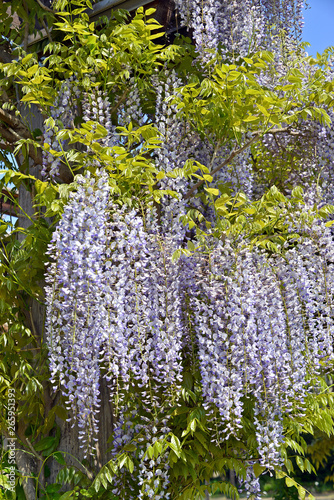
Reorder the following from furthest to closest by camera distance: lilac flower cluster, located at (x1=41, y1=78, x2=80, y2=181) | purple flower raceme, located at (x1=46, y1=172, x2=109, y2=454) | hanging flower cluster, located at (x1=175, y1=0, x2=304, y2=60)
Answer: hanging flower cluster, located at (x1=175, y1=0, x2=304, y2=60), lilac flower cluster, located at (x1=41, y1=78, x2=80, y2=181), purple flower raceme, located at (x1=46, y1=172, x2=109, y2=454)

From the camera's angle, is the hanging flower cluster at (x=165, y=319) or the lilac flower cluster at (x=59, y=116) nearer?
the hanging flower cluster at (x=165, y=319)

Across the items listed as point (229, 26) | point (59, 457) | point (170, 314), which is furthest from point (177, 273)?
point (229, 26)

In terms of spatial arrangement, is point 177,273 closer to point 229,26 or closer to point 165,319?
point 165,319

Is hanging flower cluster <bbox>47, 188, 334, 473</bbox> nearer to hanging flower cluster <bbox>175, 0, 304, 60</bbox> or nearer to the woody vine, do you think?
the woody vine

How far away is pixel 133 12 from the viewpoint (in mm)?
3002

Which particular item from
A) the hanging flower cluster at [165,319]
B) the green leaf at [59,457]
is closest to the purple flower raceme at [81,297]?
the hanging flower cluster at [165,319]

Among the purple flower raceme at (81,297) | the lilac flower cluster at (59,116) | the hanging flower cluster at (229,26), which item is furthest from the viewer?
the hanging flower cluster at (229,26)

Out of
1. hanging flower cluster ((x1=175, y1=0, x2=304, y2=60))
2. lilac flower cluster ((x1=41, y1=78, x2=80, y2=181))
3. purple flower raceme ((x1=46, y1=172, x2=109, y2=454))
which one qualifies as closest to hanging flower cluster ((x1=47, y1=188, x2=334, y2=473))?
purple flower raceme ((x1=46, y1=172, x2=109, y2=454))

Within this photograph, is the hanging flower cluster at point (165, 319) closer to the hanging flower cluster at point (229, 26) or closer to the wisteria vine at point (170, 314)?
the wisteria vine at point (170, 314)

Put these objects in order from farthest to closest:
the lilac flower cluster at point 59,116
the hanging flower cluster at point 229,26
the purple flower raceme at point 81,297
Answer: the hanging flower cluster at point 229,26 → the lilac flower cluster at point 59,116 → the purple flower raceme at point 81,297

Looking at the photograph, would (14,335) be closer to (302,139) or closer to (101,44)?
(101,44)

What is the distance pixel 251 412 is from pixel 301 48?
2.42m

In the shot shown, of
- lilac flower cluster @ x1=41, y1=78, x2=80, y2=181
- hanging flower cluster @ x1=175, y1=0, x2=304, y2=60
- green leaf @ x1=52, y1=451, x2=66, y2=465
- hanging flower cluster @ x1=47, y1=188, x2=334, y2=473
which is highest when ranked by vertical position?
hanging flower cluster @ x1=175, y1=0, x2=304, y2=60

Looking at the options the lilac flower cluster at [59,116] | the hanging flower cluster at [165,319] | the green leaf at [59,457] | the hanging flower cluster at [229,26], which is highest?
the hanging flower cluster at [229,26]
